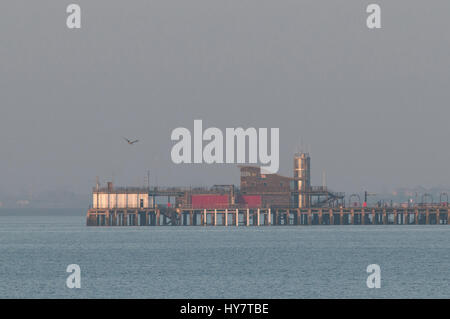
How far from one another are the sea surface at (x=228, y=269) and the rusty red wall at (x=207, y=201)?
185 feet

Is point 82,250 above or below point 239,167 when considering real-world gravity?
below

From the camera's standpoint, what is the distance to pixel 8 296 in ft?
212

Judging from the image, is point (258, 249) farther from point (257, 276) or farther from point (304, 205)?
point (304, 205)

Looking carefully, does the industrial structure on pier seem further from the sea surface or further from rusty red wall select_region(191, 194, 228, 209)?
the sea surface

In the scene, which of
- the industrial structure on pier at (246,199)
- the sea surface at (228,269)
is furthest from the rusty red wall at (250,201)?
the sea surface at (228,269)

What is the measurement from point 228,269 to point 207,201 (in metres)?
109

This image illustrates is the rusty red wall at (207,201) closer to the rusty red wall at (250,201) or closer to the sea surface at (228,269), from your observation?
the rusty red wall at (250,201)

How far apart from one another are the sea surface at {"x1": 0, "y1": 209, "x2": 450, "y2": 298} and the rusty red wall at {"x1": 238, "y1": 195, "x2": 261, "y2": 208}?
5670 cm

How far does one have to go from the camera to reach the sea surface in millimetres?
66812

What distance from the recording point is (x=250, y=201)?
635 ft

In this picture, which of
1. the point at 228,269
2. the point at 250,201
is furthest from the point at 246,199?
the point at 228,269
